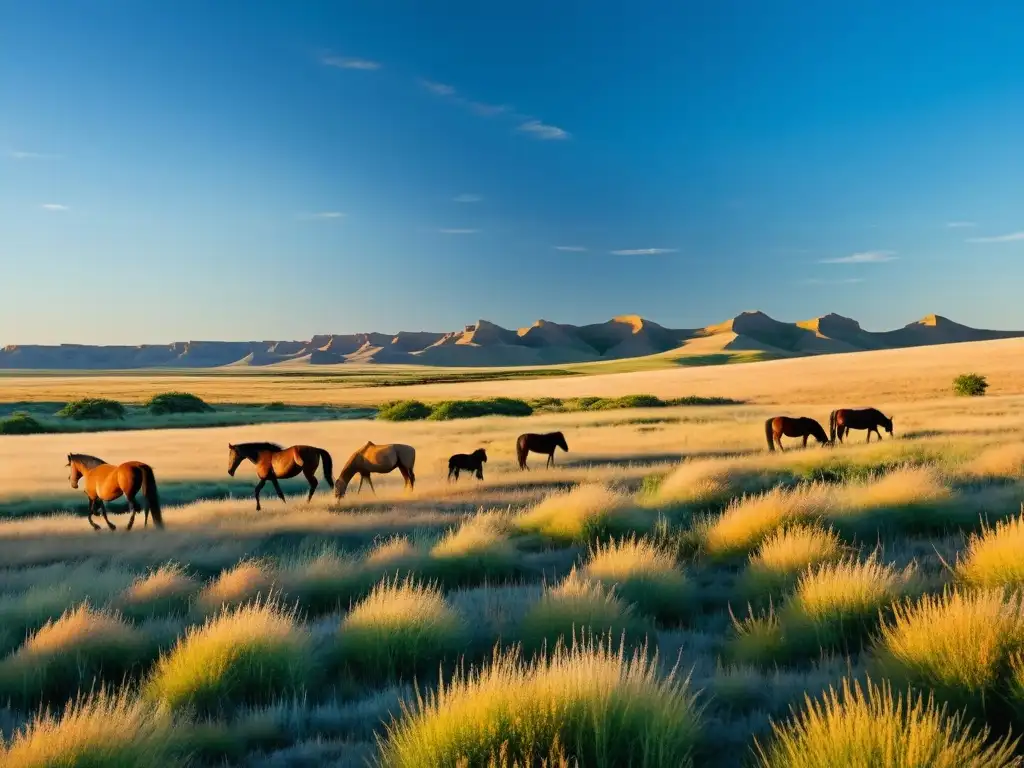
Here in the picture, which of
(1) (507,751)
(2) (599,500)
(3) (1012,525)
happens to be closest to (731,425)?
(2) (599,500)

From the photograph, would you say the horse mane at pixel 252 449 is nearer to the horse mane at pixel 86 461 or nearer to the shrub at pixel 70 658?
the horse mane at pixel 86 461

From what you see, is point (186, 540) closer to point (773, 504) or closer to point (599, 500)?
point (599, 500)

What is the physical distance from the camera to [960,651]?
498 centimetres

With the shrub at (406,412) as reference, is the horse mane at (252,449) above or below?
above

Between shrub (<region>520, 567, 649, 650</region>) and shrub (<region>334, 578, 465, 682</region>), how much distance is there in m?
0.74

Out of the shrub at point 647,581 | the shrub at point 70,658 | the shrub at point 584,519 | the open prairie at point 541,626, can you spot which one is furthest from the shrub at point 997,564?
the shrub at point 70,658

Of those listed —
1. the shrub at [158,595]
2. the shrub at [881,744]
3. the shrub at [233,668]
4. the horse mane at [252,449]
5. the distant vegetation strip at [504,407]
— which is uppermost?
the horse mane at [252,449]

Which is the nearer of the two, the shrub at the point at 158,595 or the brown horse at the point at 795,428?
the shrub at the point at 158,595

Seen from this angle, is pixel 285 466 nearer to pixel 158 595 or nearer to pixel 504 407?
pixel 158 595

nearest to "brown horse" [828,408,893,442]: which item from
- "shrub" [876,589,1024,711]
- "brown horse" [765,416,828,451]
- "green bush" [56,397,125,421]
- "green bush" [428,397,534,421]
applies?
"brown horse" [765,416,828,451]

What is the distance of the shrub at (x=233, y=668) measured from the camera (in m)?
5.95

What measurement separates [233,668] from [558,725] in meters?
3.39

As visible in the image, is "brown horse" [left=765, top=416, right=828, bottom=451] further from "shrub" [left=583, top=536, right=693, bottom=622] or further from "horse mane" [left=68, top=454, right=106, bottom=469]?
"horse mane" [left=68, top=454, right=106, bottom=469]

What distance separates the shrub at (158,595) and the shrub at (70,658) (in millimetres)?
1188
